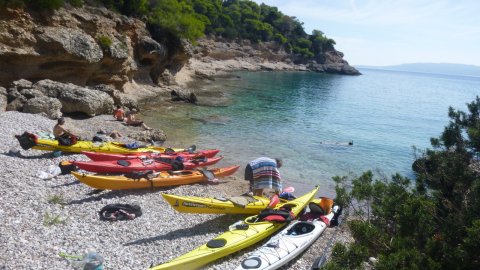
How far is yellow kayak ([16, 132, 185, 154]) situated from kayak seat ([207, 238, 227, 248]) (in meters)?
7.40

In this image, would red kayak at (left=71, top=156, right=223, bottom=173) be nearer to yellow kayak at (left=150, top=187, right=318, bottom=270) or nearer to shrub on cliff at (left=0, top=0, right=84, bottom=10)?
yellow kayak at (left=150, top=187, right=318, bottom=270)

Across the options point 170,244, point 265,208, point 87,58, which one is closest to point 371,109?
point 87,58

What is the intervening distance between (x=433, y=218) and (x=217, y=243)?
173 inches

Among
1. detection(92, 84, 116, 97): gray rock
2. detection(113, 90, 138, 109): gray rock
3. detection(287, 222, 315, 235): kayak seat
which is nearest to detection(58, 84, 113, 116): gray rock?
detection(92, 84, 116, 97): gray rock

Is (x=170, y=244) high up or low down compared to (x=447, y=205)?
down

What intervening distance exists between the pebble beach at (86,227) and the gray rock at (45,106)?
538cm

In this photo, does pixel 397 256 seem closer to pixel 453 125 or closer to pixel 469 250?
pixel 469 250

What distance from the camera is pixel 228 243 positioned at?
8.07 metres

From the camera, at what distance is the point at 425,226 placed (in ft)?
14.4

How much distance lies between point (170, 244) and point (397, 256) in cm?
554

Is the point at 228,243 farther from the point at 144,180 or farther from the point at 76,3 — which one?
the point at 76,3

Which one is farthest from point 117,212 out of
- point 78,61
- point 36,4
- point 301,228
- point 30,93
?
point 36,4

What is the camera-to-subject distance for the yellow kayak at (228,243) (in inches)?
280

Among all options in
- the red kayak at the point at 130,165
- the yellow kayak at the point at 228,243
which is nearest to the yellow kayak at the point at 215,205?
the yellow kayak at the point at 228,243
